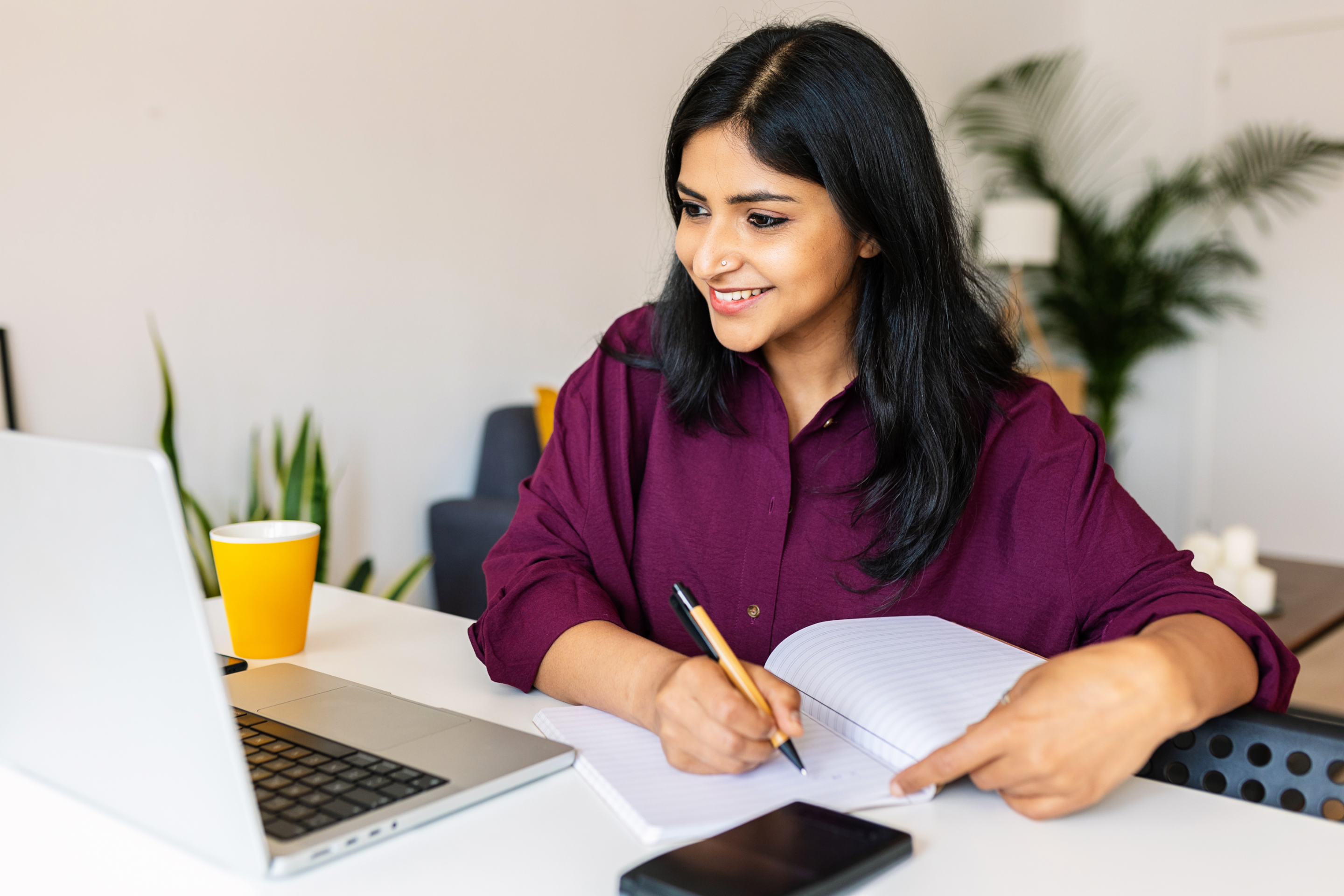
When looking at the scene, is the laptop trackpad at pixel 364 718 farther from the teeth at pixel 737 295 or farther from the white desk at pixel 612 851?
the teeth at pixel 737 295

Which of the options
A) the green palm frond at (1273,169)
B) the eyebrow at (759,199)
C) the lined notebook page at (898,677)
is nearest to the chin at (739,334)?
the eyebrow at (759,199)

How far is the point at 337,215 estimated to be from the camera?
2.40 meters

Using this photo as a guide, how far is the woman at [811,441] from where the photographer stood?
1021mm

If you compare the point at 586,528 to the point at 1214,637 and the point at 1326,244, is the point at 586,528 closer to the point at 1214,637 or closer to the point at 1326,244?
the point at 1214,637

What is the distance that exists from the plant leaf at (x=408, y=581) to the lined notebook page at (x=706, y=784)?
1502 millimetres

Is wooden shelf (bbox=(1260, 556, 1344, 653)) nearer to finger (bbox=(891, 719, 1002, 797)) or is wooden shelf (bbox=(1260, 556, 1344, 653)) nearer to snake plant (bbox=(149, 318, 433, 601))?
finger (bbox=(891, 719, 1002, 797))

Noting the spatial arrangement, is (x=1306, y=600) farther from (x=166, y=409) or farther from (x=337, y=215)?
(x=166, y=409)

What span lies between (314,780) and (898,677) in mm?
406

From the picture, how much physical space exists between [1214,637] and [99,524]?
74 cm

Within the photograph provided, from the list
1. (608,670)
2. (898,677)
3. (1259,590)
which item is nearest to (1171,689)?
(898,677)

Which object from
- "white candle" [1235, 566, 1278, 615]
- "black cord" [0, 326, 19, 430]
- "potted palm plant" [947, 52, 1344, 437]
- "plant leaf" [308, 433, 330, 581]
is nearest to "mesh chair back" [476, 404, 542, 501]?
"plant leaf" [308, 433, 330, 581]

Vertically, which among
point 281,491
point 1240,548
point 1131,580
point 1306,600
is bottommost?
point 1306,600

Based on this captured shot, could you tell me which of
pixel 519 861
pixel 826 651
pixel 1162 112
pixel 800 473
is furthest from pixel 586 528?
pixel 1162 112

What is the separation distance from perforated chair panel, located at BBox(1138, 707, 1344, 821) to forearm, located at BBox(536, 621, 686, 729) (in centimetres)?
38
